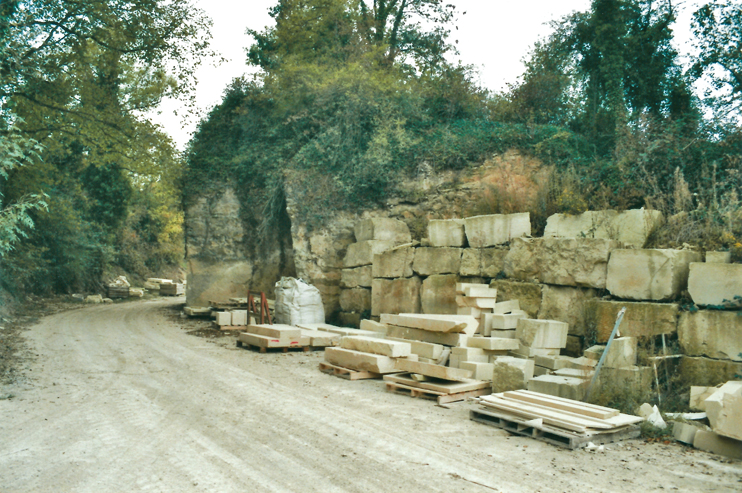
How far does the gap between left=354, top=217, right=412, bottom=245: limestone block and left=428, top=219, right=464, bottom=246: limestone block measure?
1.71 metres

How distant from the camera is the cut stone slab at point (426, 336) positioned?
27.7ft

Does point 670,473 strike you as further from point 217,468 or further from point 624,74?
point 624,74

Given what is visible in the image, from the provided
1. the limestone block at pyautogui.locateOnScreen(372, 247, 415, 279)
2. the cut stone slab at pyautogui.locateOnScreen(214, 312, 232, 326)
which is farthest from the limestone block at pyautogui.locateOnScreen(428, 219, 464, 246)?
the cut stone slab at pyautogui.locateOnScreen(214, 312, 232, 326)

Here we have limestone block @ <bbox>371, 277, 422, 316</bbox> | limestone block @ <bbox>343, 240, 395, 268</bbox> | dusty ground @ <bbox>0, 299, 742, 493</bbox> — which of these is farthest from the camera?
limestone block @ <bbox>343, 240, 395, 268</bbox>

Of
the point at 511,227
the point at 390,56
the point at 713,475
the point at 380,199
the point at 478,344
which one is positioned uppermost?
the point at 390,56

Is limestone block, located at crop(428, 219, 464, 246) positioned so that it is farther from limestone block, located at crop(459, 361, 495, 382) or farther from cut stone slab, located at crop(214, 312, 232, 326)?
Result: cut stone slab, located at crop(214, 312, 232, 326)

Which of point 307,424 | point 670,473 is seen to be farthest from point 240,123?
point 670,473

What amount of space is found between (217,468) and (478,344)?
15.9 feet

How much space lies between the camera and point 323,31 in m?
18.6

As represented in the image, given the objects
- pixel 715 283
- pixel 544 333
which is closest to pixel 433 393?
pixel 544 333

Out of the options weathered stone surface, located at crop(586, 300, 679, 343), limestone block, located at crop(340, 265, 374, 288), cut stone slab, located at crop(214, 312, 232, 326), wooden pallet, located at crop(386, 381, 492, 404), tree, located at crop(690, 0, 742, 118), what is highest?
tree, located at crop(690, 0, 742, 118)

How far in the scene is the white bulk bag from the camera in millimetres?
13031

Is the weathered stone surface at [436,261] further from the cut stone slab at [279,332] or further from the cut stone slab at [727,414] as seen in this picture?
the cut stone slab at [727,414]

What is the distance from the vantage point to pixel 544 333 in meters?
8.09
